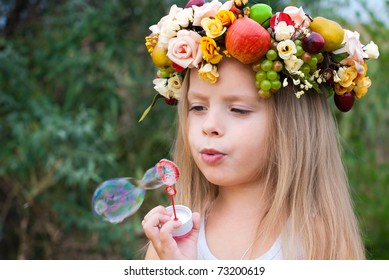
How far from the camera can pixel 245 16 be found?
6.31 feet

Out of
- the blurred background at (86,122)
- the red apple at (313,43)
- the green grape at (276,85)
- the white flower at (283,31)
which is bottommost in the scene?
the blurred background at (86,122)

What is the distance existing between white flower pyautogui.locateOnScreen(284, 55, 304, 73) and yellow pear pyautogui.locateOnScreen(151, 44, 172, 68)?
0.39m

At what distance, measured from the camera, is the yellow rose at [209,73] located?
1.84 meters

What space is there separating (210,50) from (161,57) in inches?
9.1

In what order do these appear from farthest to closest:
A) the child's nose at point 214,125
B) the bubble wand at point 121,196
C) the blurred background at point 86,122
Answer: the blurred background at point 86,122 → the bubble wand at point 121,196 → the child's nose at point 214,125

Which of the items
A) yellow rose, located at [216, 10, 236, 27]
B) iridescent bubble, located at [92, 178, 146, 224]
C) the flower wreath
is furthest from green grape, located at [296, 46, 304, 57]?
iridescent bubble, located at [92, 178, 146, 224]

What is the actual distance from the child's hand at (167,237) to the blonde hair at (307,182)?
0.22 m

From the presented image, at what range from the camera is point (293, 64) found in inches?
73.4

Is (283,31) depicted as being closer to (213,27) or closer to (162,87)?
(213,27)

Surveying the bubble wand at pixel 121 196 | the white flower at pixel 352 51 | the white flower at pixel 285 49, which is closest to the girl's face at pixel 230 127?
the white flower at pixel 285 49

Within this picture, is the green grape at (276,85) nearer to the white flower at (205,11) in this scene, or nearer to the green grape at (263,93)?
the green grape at (263,93)

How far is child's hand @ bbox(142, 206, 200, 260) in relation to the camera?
1818mm
